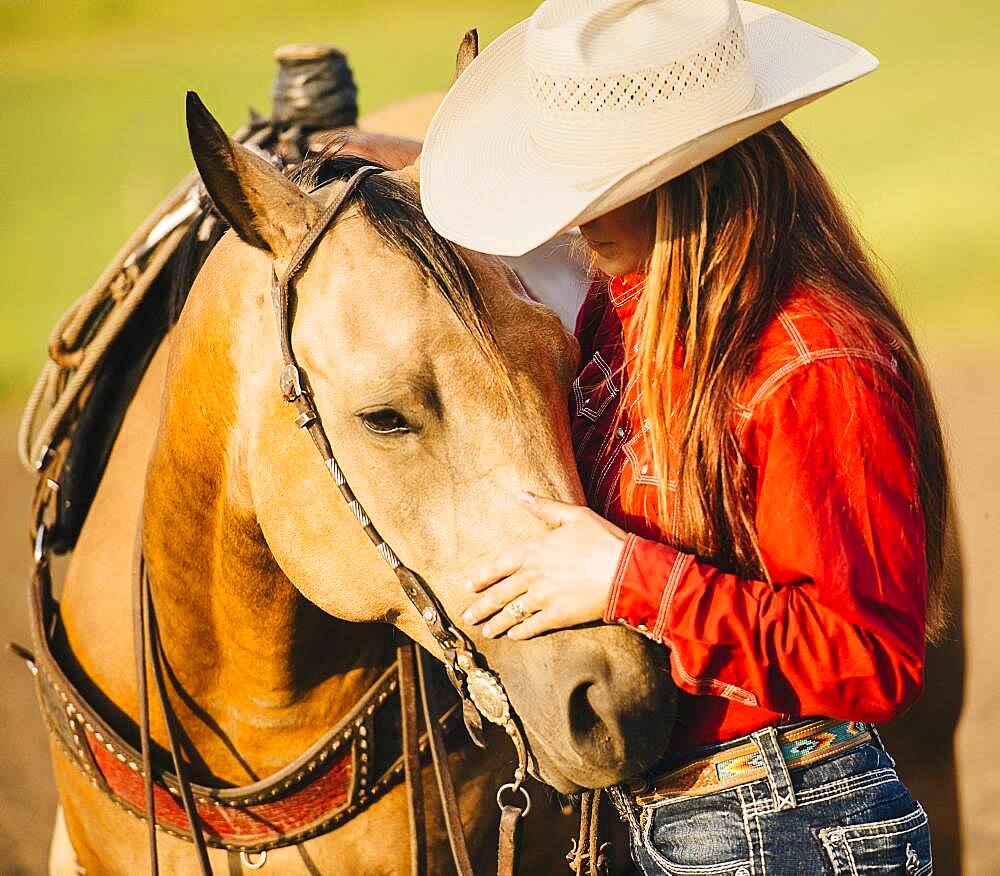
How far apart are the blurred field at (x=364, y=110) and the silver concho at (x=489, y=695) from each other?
386cm

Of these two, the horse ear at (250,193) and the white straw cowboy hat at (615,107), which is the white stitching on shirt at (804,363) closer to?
the white straw cowboy hat at (615,107)

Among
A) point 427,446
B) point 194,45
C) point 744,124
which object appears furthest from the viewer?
point 194,45

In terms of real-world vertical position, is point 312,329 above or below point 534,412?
above

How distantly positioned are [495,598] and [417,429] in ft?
0.82

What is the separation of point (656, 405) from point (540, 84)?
1.49 feet

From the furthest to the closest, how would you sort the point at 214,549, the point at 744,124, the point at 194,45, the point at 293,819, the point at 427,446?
the point at 194,45
the point at 293,819
the point at 214,549
the point at 427,446
the point at 744,124

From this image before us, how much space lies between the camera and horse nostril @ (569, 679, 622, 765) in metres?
1.37

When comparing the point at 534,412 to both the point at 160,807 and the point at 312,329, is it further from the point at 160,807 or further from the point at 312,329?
the point at 160,807

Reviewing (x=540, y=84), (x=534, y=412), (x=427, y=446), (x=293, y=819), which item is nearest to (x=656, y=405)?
(x=534, y=412)

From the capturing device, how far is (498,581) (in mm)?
1449

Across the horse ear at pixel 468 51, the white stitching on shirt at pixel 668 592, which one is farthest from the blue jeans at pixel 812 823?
the horse ear at pixel 468 51

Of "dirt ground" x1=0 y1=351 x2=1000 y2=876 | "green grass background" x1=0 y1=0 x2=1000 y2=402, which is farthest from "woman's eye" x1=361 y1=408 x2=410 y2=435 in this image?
"green grass background" x1=0 y1=0 x2=1000 y2=402

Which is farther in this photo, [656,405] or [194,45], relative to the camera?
[194,45]

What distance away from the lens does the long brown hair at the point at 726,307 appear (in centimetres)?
140
